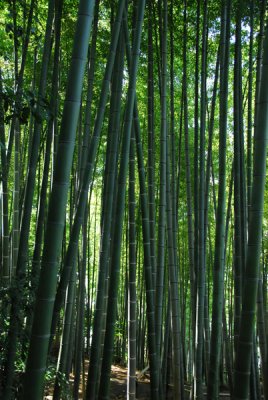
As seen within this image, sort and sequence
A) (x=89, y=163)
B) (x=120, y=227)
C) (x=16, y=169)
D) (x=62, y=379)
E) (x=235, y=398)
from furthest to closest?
1. (x=16, y=169)
2. (x=62, y=379)
3. (x=120, y=227)
4. (x=89, y=163)
5. (x=235, y=398)

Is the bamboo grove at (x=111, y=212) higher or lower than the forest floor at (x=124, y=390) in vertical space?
higher

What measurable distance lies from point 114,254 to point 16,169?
2262 mm

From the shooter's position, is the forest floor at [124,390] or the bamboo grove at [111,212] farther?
the forest floor at [124,390]

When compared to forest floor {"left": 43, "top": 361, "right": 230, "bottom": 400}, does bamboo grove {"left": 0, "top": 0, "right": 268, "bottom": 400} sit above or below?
above

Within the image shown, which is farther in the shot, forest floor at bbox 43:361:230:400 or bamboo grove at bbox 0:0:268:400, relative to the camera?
forest floor at bbox 43:361:230:400

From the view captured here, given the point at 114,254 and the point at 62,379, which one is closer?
the point at 114,254

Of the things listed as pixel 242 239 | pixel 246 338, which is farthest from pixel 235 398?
pixel 242 239

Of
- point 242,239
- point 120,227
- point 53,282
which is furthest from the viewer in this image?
point 242,239

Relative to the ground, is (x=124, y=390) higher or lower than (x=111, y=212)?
lower

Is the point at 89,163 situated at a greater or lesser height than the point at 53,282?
greater

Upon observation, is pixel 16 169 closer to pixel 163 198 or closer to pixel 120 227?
pixel 163 198

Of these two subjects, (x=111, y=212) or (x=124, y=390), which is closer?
(x=111, y=212)

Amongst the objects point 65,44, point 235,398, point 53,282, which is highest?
point 65,44

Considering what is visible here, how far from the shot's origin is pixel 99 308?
3.18m
